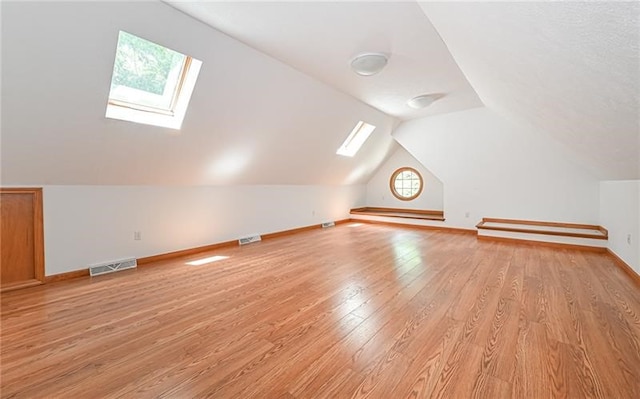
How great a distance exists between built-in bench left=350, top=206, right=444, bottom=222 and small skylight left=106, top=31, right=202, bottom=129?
200 inches

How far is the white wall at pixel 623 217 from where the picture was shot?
2.75m

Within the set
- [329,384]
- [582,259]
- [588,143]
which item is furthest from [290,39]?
[582,259]

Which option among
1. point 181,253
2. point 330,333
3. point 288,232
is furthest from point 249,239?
point 330,333

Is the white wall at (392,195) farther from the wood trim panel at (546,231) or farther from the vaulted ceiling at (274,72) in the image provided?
the vaulted ceiling at (274,72)

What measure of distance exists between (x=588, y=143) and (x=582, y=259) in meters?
1.90

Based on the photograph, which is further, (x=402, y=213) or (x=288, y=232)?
(x=402, y=213)

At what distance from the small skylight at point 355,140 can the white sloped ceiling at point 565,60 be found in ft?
9.36

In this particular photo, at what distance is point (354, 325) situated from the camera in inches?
74.0

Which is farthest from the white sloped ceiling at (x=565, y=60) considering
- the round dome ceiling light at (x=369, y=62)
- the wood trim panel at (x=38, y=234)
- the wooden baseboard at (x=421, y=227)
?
the wood trim panel at (x=38, y=234)

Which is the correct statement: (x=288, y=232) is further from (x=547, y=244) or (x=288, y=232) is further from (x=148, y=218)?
(x=547, y=244)

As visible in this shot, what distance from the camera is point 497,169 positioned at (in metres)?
4.91

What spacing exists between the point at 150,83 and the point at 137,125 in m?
0.49

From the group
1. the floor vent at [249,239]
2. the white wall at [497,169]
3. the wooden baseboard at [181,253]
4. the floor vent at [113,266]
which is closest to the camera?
the floor vent at [113,266]

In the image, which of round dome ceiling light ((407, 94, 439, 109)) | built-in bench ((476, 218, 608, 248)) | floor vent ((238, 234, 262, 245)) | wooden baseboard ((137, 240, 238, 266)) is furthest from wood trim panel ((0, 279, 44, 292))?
built-in bench ((476, 218, 608, 248))
